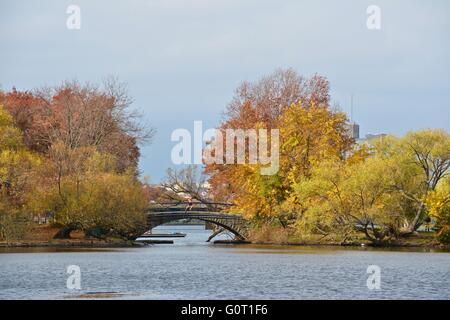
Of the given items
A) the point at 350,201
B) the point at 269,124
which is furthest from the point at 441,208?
the point at 269,124

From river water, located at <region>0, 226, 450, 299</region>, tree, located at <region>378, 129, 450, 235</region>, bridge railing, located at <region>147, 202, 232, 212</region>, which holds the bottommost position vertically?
river water, located at <region>0, 226, 450, 299</region>

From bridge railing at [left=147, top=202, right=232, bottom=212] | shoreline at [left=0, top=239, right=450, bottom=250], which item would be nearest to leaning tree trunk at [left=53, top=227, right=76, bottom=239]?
shoreline at [left=0, top=239, right=450, bottom=250]

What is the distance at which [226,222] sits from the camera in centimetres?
7894

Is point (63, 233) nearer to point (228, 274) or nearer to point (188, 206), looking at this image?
point (188, 206)

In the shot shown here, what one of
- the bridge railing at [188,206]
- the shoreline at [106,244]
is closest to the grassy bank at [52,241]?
the shoreline at [106,244]

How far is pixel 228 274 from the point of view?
1734 inches

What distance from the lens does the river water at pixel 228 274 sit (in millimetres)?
35875

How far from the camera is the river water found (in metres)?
35.9

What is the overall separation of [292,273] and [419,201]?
22537mm

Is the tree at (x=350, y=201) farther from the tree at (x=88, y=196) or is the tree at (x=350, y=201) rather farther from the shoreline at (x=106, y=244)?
the tree at (x=88, y=196)

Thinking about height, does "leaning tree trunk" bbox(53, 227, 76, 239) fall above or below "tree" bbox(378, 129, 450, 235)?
below

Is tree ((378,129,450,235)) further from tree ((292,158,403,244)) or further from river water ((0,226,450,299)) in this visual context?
river water ((0,226,450,299))
